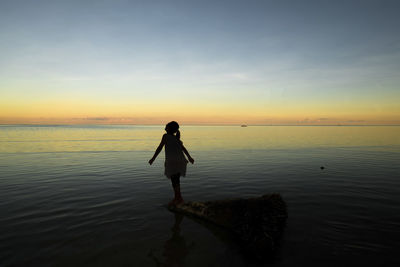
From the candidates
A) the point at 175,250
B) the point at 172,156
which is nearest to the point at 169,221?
the point at 175,250

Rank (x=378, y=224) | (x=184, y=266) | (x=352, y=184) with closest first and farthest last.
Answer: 1. (x=184, y=266)
2. (x=378, y=224)
3. (x=352, y=184)

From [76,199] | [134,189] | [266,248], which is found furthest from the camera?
[134,189]

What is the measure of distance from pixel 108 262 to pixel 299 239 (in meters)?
4.81

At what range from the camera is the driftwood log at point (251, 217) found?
523cm

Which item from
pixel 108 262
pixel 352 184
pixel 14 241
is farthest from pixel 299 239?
pixel 352 184

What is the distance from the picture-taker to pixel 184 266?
15.5 feet

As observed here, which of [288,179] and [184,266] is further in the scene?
[288,179]

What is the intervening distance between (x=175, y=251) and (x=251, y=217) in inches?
88.0

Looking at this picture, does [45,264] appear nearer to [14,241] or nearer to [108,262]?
[108,262]

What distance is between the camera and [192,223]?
6.98 m

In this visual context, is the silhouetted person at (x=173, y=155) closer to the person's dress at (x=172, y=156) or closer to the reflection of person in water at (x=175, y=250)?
the person's dress at (x=172, y=156)

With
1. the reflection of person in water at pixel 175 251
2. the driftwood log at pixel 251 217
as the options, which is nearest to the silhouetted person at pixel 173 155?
the driftwood log at pixel 251 217

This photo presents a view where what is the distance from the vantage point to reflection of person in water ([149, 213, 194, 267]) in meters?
4.89

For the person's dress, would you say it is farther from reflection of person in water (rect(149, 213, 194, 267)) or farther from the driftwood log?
reflection of person in water (rect(149, 213, 194, 267))
